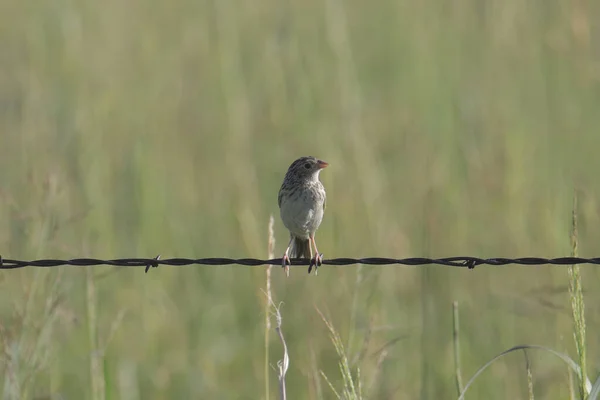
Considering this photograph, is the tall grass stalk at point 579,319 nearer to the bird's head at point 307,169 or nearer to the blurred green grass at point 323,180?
the blurred green grass at point 323,180

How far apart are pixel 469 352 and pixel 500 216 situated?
4.04 feet

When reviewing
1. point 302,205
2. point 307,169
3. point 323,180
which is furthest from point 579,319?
point 323,180

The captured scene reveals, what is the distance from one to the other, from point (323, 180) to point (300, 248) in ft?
4.93

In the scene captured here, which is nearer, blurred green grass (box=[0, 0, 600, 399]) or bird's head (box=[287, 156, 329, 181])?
bird's head (box=[287, 156, 329, 181])

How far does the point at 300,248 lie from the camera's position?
5523 mm

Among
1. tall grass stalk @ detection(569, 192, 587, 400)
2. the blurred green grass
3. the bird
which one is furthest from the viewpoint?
the blurred green grass

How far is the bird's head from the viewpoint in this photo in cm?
545

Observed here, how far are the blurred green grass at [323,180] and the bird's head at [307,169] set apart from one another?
560 mm

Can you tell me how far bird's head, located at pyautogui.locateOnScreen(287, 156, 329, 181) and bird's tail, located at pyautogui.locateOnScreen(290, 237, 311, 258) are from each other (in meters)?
0.37

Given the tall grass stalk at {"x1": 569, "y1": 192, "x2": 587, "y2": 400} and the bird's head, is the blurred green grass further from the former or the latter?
the tall grass stalk at {"x1": 569, "y1": 192, "x2": 587, "y2": 400}

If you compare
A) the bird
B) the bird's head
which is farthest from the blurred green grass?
the bird's head

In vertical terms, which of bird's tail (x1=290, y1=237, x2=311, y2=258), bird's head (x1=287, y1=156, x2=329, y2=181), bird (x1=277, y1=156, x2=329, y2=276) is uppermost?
bird's head (x1=287, y1=156, x2=329, y2=181)

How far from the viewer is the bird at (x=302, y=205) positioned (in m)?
5.20

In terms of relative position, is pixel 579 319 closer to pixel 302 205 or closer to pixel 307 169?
pixel 302 205
